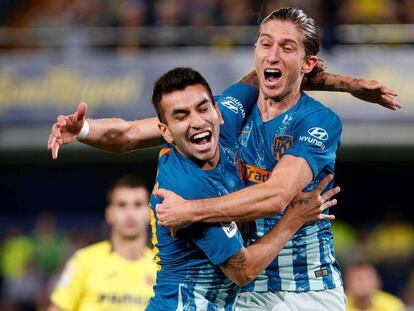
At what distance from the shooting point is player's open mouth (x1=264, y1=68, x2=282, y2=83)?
5.15 meters

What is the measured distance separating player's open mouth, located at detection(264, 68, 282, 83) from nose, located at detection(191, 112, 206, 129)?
0.59 meters

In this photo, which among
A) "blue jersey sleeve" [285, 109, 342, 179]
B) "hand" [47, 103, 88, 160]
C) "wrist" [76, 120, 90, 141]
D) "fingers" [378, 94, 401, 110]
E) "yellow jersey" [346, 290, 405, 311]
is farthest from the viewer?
"yellow jersey" [346, 290, 405, 311]

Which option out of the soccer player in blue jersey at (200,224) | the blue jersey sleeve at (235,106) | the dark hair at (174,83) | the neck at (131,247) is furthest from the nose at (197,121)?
the neck at (131,247)

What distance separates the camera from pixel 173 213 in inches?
183

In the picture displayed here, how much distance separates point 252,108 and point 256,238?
2.38ft

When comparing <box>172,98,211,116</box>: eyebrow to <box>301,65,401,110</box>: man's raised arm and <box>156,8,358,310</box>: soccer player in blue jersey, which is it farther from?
<box>301,65,401,110</box>: man's raised arm

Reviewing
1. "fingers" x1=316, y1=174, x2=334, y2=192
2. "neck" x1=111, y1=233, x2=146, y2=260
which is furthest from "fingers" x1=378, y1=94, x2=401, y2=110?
"neck" x1=111, y1=233, x2=146, y2=260

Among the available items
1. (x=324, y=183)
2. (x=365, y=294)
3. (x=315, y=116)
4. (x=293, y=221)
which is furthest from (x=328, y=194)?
(x=365, y=294)

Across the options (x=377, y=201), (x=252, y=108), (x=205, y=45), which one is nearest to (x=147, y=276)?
(x=252, y=108)

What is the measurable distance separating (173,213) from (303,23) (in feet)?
4.18

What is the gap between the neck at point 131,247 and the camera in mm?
7797

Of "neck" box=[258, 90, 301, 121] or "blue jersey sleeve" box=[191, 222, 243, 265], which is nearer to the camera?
"blue jersey sleeve" box=[191, 222, 243, 265]

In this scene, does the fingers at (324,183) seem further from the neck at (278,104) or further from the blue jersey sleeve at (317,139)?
the neck at (278,104)

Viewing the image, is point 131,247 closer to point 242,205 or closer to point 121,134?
point 121,134
